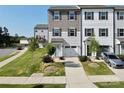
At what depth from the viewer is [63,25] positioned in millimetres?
42344

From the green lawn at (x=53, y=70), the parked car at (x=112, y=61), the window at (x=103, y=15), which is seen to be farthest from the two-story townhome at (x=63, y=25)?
the green lawn at (x=53, y=70)

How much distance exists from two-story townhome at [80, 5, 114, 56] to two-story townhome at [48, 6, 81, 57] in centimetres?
89

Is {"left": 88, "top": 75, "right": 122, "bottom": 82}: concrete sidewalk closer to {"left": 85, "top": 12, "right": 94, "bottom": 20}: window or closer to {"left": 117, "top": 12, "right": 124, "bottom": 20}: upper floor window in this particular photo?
{"left": 85, "top": 12, "right": 94, "bottom": 20}: window

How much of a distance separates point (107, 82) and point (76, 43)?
19687 mm

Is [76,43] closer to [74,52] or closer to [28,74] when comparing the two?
[74,52]

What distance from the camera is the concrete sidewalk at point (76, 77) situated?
21.8 m

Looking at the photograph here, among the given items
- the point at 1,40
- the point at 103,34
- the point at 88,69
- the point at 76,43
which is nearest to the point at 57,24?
the point at 76,43

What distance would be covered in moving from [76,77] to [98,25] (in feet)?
56.6

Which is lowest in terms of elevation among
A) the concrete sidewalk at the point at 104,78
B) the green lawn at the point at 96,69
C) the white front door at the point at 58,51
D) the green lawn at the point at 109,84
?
the green lawn at the point at 109,84

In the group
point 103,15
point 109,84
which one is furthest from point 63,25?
point 109,84

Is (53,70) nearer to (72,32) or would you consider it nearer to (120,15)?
(72,32)

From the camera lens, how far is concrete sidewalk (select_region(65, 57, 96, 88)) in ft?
71.5

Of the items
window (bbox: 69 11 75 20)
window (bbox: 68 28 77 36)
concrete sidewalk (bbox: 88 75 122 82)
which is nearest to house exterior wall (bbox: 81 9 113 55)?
window (bbox: 68 28 77 36)

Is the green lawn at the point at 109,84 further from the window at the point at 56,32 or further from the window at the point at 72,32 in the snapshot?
the window at the point at 56,32
